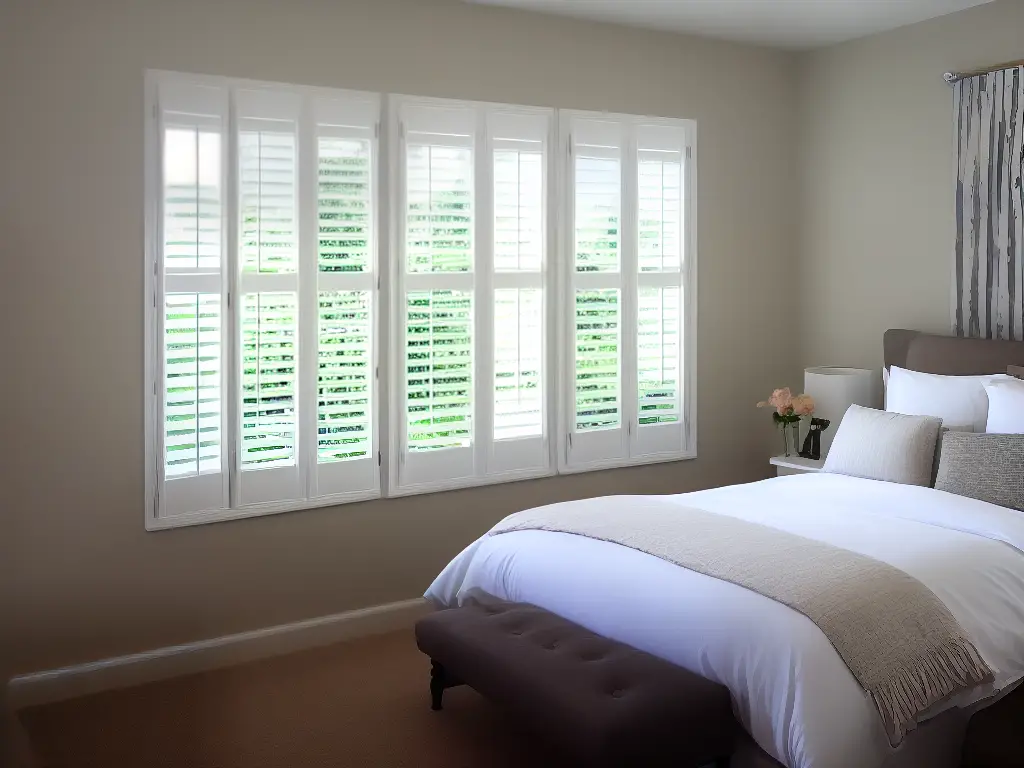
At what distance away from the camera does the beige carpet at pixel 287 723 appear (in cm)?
298

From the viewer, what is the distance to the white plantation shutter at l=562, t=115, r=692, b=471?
4.48m

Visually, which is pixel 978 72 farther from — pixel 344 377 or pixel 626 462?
pixel 344 377

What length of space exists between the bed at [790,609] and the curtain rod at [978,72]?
188 centimetres

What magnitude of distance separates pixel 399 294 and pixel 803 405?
6.44 ft

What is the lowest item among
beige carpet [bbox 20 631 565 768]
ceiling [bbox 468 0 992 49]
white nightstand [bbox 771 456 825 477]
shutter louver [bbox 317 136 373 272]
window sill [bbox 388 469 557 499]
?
beige carpet [bbox 20 631 565 768]

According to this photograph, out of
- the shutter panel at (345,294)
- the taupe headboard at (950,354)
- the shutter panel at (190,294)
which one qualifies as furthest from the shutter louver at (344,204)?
the taupe headboard at (950,354)

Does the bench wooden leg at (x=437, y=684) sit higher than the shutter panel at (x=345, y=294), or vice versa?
the shutter panel at (x=345, y=294)

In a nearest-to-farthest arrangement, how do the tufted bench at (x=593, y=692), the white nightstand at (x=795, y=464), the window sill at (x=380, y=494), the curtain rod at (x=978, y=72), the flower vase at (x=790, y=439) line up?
the tufted bench at (x=593, y=692) < the window sill at (x=380, y=494) < the curtain rod at (x=978, y=72) < the white nightstand at (x=795, y=464) < the flower vase at (x=790, y=439)

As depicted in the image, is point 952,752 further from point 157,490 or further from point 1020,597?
point 157,490

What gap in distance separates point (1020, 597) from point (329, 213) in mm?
2702

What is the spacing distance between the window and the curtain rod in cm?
117

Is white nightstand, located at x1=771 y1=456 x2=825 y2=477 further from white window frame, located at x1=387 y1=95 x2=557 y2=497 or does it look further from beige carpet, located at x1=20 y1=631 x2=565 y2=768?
beige carpet, located at x1=20 y1=631 x2=565 y2=768

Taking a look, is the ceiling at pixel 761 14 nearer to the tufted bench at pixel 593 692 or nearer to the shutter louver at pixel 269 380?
A: the shutter louver at pixel 269 380

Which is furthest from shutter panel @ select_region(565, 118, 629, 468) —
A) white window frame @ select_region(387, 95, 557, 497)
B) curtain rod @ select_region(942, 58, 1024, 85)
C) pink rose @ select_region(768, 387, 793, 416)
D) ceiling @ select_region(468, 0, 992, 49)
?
curtain rod @ select_region(942, 58, 1024, 85)
